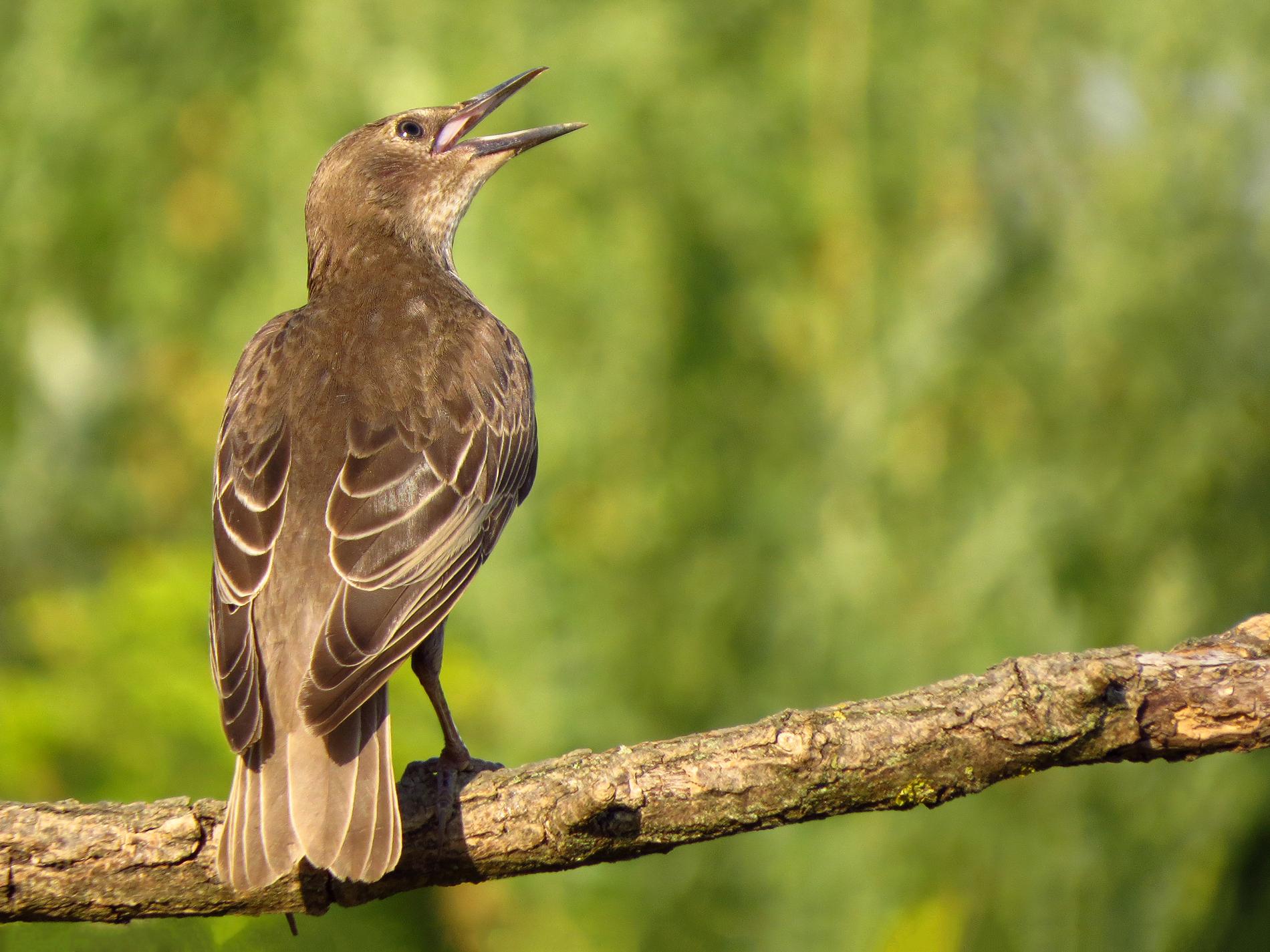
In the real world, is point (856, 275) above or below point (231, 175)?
below

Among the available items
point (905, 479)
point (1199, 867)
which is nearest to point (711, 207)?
point (905, 479)

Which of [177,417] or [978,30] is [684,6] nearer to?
[978,30]

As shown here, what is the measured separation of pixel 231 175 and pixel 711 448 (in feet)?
Result: 12.5

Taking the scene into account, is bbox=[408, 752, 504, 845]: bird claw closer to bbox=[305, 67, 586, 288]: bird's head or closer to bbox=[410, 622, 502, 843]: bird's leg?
bbox=[410, 622, 502, 843]: bird's leg

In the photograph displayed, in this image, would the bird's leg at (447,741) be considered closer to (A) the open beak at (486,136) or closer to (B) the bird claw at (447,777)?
(B) the bird claw at (447,777)

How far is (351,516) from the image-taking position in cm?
434

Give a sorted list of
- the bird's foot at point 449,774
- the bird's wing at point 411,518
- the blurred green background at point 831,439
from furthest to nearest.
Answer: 1. the blurred green background at point 831,439
2. the bird's wing at point 411,518
3. the bird's foot at point 449,774

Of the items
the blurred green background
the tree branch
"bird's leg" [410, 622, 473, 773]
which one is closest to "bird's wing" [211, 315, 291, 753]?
the tree branch

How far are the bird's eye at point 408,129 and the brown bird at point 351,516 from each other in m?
0.28

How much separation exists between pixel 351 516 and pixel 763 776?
1.54 metres

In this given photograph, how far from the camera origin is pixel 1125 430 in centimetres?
699

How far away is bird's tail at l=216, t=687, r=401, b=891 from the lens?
354cm

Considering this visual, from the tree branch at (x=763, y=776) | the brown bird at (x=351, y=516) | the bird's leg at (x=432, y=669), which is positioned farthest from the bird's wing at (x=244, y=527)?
the bird's leg at (x=432, y=669)

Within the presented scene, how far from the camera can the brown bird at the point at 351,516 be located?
3.75 m
